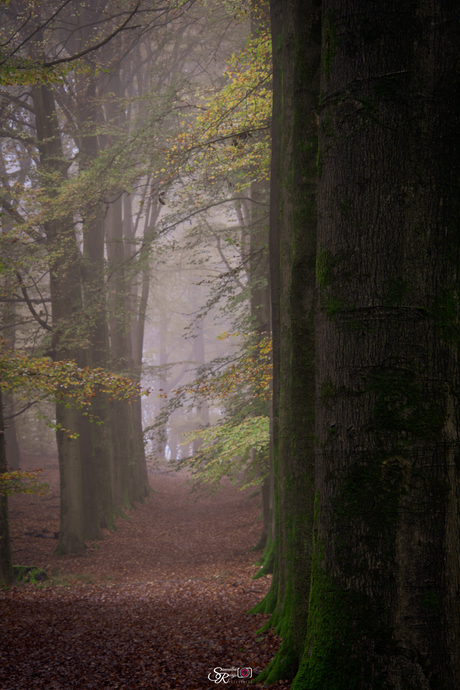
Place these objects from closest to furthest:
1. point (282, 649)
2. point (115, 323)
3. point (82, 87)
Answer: point (282, 649) < point (82, 87) < point (115, 323)

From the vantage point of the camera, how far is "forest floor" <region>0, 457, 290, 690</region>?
409 cm

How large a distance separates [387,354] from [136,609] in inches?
250

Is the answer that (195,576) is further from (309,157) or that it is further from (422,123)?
(422,123)

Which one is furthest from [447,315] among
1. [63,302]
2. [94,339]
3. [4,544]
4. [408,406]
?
[94,339]

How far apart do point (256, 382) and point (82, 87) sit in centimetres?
1057

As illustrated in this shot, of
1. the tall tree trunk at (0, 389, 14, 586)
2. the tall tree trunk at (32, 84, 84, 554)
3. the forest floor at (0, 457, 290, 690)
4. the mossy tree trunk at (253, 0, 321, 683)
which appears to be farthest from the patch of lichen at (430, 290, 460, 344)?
the tall tree trunk at (32, 84, 84, 554)

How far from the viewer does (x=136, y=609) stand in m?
6.88

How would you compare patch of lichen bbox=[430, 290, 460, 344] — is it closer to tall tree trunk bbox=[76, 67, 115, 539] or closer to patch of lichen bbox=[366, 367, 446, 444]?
patch of lichen bbox=[366, 367, 446, 444]

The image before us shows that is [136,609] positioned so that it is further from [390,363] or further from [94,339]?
[94,339]

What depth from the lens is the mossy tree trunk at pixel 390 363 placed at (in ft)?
6.95

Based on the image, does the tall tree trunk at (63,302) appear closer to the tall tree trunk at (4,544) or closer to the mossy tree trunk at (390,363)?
the tall tree trunk at (4,544)

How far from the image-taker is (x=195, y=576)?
31.5 feet

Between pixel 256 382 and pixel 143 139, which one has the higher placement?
pixel 143 139

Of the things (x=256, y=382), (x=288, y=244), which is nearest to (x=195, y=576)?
(x=256, y=382)
